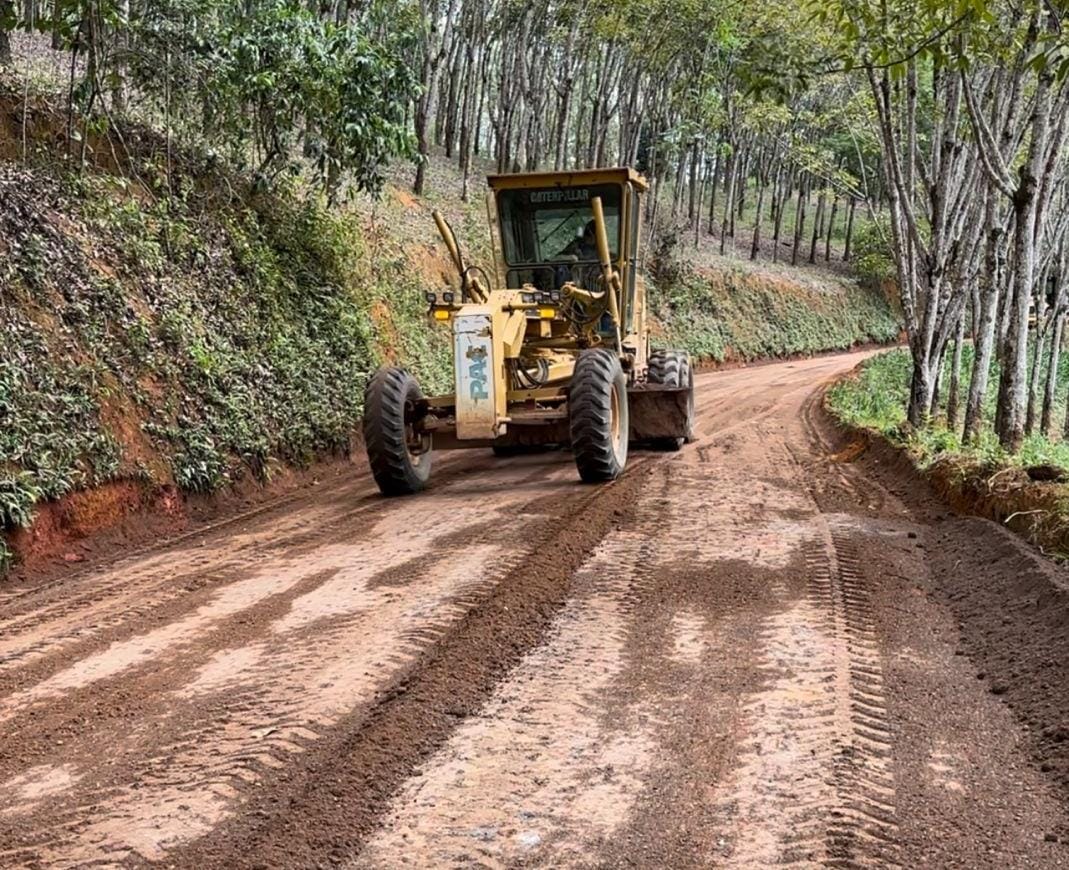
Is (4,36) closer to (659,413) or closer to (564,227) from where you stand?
(564,227)

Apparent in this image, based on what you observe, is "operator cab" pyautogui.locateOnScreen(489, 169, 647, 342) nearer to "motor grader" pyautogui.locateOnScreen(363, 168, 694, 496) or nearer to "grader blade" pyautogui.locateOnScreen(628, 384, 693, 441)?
"motor grader" pyautogui.locateOnScreen(363, 168, 694, 496)

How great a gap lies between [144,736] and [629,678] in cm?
209

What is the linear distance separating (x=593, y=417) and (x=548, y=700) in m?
5.43

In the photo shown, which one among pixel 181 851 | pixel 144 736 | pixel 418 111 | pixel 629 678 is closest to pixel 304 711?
pixel 144 736

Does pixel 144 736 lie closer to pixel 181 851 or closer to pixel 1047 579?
pixel 181 851

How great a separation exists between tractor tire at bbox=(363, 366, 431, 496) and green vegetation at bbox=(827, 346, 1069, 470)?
16.1ft

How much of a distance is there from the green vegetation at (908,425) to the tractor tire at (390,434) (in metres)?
4.91

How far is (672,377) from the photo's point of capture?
13008 mm

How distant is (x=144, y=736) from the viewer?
13.9ft

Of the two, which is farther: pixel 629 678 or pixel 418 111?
pixel 418 111

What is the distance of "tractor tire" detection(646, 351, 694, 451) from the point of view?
41.5 ft

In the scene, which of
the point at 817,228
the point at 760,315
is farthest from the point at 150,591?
the point at 817,228

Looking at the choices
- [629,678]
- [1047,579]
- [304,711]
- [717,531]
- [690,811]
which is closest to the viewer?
[690,811]

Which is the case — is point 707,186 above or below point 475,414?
above
